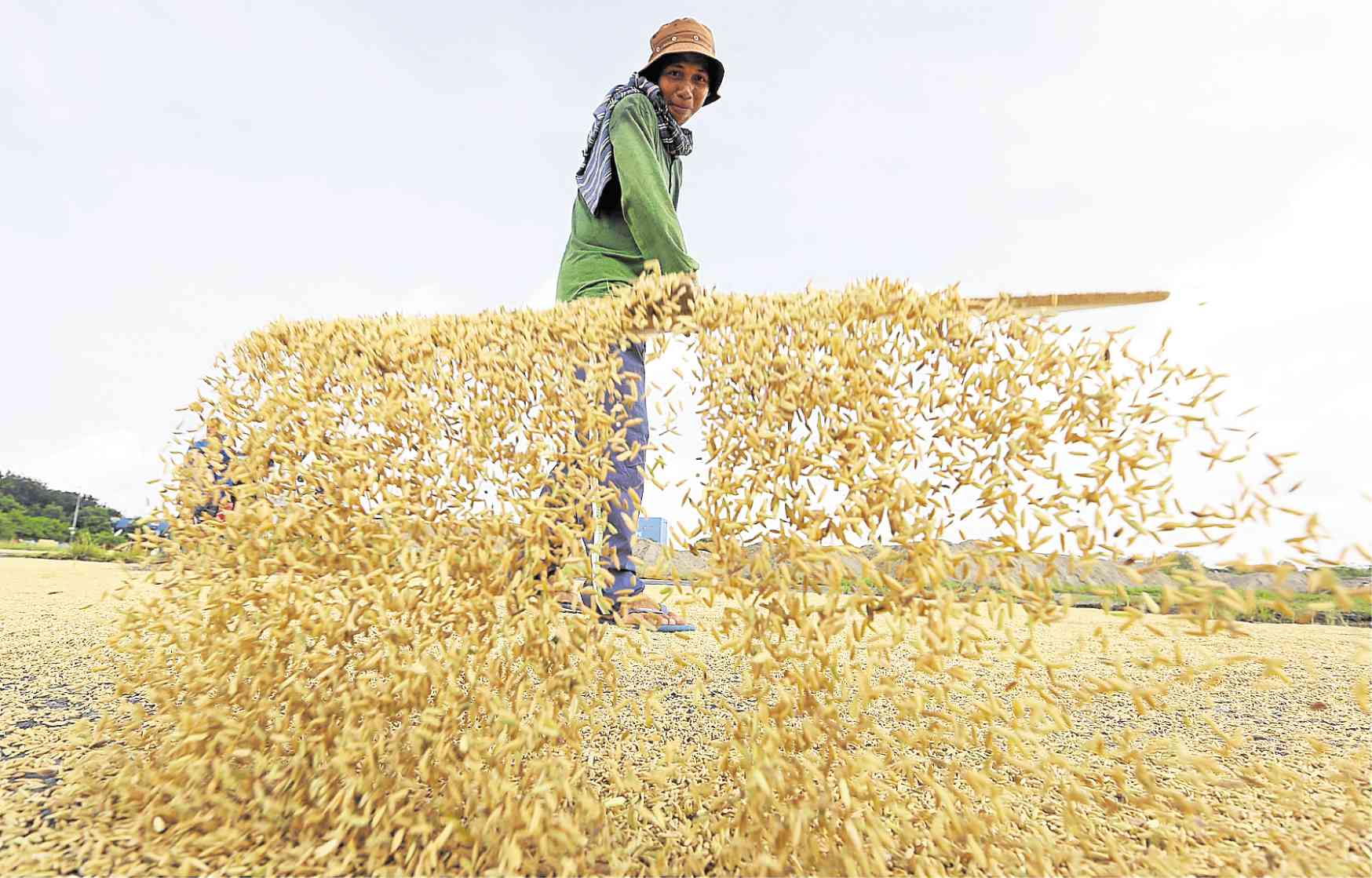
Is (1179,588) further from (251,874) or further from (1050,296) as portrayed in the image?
(251,874)

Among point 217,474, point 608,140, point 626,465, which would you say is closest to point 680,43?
point 608,140

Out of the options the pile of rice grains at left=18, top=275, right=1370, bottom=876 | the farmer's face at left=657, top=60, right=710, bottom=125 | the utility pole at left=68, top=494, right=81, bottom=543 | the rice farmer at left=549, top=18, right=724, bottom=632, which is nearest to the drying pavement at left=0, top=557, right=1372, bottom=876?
the pile of rice grains at left=18, top=275, right=1370, bottom=876

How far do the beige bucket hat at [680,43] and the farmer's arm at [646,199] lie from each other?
1.90ft

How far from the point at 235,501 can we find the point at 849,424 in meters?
1.73

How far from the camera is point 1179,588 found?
1562mm

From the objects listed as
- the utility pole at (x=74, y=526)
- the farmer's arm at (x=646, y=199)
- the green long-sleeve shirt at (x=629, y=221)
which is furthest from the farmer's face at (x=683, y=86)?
the utility pole at (x=74, y=526)

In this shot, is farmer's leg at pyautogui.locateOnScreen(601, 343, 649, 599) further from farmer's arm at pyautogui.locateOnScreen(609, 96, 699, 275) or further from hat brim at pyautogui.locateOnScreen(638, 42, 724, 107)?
hat brim at pyautogui.locateOnScreen(638, 42, 724, 107)

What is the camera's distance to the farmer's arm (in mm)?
2635

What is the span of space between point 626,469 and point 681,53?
213 cm

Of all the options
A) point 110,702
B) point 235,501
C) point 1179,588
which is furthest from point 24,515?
point 1179,588

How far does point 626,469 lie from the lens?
6.63ft

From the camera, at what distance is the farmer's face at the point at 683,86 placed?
321 centimetres

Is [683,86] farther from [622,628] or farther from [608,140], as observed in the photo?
[622,628]

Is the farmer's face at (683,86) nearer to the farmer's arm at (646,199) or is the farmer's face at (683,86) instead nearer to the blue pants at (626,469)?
the farmer's arm at (646,199)
